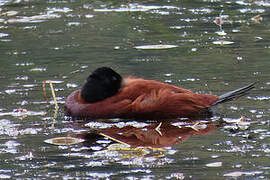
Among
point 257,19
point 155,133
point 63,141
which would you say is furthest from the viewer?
point 257,19

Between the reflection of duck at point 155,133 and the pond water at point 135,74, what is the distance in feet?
0.03

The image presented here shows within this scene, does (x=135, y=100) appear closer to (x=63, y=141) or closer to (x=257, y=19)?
(x=63, y=141)

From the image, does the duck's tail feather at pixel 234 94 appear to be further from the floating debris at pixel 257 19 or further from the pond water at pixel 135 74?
the floating debris at pixel 257 19

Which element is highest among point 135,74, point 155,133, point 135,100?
point 135,100

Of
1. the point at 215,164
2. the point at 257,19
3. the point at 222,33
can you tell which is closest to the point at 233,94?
the point at 215,164

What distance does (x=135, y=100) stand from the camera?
7.81 m

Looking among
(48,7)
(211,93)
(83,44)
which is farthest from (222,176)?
(48,7)

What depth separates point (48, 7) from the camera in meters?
15.2

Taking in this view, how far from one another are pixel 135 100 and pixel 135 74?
6.84ft

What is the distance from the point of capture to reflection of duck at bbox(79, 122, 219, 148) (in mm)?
6914

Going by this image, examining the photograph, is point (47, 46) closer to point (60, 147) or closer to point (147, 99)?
→ point (147, 99)

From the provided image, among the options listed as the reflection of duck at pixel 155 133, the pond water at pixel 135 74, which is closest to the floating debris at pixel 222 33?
the pond water at pixel 135 74

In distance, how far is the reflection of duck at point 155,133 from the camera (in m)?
6.91

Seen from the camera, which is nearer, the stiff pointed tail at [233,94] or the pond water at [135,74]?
the pond water at [135,74]
